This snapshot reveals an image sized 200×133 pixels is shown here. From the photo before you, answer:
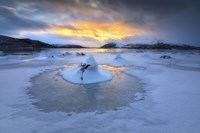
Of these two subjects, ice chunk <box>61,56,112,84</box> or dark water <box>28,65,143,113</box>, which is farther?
ice chunk <box>61,56,112,84</box>

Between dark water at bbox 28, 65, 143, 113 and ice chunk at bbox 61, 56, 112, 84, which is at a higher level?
ice chunk at bbox 61, 56, 112, 84

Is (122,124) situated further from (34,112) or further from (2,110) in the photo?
(2,110)

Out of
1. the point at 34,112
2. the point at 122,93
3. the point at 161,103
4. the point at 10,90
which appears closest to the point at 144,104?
the point at 161,103

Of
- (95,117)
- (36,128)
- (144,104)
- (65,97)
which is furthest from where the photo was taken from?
(65,97)

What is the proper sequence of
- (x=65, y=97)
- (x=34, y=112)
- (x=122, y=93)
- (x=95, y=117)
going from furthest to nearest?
(x=122, y=93)
(x=65, y=97)
(x=34, y=112)
(x=95, y=117)

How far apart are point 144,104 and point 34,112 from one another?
14.1ft

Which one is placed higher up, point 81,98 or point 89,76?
point 89,76

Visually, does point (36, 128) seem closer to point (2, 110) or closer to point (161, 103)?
point (2, 110)

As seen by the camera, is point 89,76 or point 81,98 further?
point 89,76

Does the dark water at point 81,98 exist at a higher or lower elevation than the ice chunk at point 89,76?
lower

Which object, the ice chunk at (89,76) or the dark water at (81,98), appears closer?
the dark water at (81,98)

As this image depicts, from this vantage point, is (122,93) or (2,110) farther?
(122,93)

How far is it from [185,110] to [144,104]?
153cm

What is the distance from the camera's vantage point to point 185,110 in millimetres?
6441
